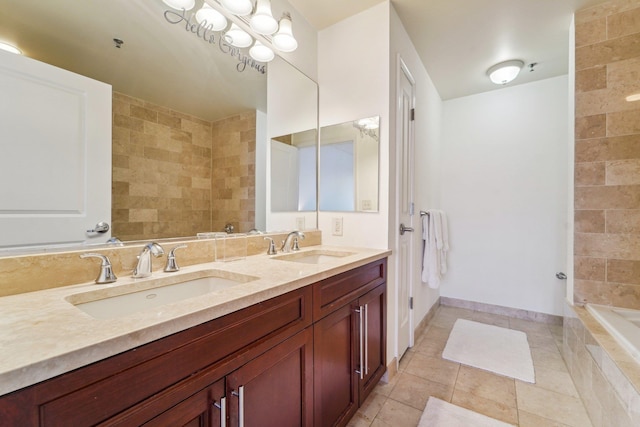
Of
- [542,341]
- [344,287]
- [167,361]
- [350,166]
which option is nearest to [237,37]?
[350,166]

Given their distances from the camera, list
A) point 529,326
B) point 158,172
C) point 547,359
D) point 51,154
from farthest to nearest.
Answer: point 529,326 < point 547,359 < point 158,172 < point 51,154

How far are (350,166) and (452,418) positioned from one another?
158 centimetres

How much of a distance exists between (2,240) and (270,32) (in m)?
1.44

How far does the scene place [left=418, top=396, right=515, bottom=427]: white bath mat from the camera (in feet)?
4.55

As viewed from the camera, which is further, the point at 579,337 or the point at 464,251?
the point at 464,251

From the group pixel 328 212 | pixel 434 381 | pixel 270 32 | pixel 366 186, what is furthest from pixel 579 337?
pixel 270 32

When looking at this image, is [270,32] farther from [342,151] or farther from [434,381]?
[434,381]

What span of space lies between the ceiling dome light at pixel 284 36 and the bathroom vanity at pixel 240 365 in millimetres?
1268

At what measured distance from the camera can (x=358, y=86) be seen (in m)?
1.83

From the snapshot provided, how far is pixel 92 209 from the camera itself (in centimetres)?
95

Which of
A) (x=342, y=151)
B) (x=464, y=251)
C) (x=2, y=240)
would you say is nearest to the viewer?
(x=2, y=240)

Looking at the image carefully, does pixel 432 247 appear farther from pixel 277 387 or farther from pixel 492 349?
pixel 277 387

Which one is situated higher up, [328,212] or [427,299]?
[328,212]

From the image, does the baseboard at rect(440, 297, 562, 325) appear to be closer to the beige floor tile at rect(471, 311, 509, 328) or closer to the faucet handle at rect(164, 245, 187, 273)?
the beige floor tile at rect(471, 311, 509, 328)
